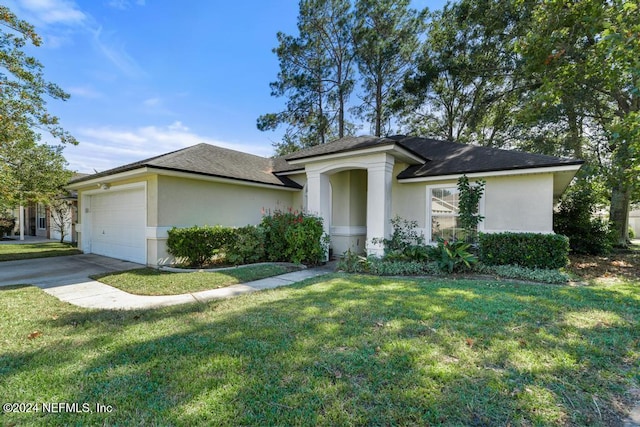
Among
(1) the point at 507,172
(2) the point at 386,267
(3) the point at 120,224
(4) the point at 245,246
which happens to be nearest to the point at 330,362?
(2) the point at 386,267

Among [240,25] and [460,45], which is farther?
[460,45]

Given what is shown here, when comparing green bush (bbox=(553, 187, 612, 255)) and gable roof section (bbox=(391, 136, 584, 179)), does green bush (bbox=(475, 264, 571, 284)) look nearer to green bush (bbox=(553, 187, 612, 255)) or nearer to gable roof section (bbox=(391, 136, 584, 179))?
gable roof section (bbox=(391, 136, 584, 179))

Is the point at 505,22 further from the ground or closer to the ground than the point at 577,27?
further from the ground

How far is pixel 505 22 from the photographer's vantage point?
42.8ft

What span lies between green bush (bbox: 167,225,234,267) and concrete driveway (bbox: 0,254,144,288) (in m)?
1.50

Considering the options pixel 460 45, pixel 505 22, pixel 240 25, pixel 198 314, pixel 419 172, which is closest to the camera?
pixel 198 314

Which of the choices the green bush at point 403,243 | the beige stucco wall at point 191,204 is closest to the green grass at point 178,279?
the beige stucco wall at point 191,204

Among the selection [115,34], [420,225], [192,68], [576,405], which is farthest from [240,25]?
[576,405]

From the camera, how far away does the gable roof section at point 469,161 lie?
27.4 ft

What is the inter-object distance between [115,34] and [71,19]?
3.48 feet

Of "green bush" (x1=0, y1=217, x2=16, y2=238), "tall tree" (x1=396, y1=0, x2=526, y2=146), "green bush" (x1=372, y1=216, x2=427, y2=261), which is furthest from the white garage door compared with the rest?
"tall tree" (x1=396, y1=0, x2=526, y2=146)

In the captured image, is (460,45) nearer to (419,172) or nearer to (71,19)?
(419,172)

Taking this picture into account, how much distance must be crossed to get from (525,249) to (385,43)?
50.0 ft

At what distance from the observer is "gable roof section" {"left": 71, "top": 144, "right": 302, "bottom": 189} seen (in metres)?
9.10
